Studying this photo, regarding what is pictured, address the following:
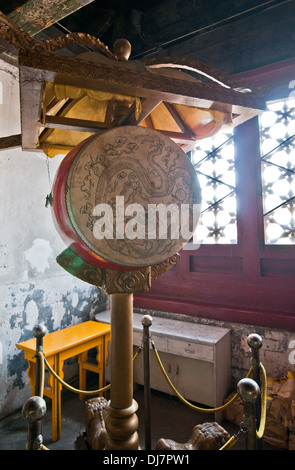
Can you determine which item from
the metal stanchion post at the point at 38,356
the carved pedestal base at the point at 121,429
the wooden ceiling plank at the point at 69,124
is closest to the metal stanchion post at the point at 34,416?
the carved pedestal base at the point at 121,429

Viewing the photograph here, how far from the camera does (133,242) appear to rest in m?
1.17

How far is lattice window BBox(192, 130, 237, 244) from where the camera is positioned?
3.58m

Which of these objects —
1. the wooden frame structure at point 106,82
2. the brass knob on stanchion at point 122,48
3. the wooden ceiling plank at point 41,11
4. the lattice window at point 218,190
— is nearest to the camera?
the wooden frame structure at point 106,82

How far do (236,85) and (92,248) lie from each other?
1.02 m

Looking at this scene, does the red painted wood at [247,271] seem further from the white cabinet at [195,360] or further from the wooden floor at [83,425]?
the wooden floor at [83,425]

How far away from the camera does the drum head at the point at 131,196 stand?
1101mm

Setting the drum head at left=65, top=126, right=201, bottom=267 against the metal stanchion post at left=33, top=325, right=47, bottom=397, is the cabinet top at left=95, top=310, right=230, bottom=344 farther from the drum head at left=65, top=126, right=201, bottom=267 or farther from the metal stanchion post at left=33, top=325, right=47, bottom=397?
the drum head at left=65, top=126, right=201, bottom=267

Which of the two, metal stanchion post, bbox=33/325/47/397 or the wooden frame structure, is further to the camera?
metal stanchion post, bbox=33/325/47/397

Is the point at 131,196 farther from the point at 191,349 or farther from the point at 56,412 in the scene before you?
the point at 56,412

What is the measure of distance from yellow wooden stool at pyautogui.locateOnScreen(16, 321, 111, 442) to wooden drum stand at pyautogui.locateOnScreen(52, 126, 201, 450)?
1318 millimetres

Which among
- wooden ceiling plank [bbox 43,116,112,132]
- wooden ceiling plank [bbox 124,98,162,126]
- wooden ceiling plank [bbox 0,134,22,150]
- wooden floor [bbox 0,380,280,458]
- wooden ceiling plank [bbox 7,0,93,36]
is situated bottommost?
wooden floor [bbox 0,380,280,458]

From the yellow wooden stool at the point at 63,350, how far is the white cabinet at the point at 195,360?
0.45 metres

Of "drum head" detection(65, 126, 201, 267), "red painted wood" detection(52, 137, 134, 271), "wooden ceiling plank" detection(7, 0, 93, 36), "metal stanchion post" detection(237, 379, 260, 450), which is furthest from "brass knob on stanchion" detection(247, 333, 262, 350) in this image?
"wooden ceiling plank" detection(7, 0, 93, 36)

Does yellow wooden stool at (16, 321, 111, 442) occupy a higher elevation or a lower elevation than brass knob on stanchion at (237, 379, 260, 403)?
lower
